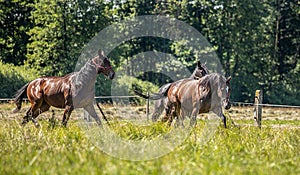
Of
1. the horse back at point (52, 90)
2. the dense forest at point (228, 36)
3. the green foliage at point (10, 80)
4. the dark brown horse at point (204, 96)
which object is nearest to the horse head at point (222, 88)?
the dark brown horse at point (204, 96)

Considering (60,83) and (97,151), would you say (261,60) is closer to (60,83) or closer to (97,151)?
(60,83)

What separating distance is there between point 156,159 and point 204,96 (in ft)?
18.5

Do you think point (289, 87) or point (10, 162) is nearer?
point (10, 162)

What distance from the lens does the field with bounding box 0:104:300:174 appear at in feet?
19.2

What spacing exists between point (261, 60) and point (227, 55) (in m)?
2.64

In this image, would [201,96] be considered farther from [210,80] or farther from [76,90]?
[76,90]

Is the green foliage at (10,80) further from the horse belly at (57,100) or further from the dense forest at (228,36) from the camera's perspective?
the horse belly at (57,100)

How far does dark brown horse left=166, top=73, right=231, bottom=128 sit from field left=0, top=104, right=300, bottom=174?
1996mm

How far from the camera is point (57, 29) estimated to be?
34031 millimetres

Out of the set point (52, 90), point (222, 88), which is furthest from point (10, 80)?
point (222, 88)

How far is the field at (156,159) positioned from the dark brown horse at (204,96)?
6.55ft

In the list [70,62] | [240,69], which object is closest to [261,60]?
[240,69]

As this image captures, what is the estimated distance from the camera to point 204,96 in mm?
11891

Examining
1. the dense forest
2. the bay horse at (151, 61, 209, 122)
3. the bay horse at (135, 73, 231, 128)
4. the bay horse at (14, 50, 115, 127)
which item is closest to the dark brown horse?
the bay horse at (135, 73, 231, 128)
